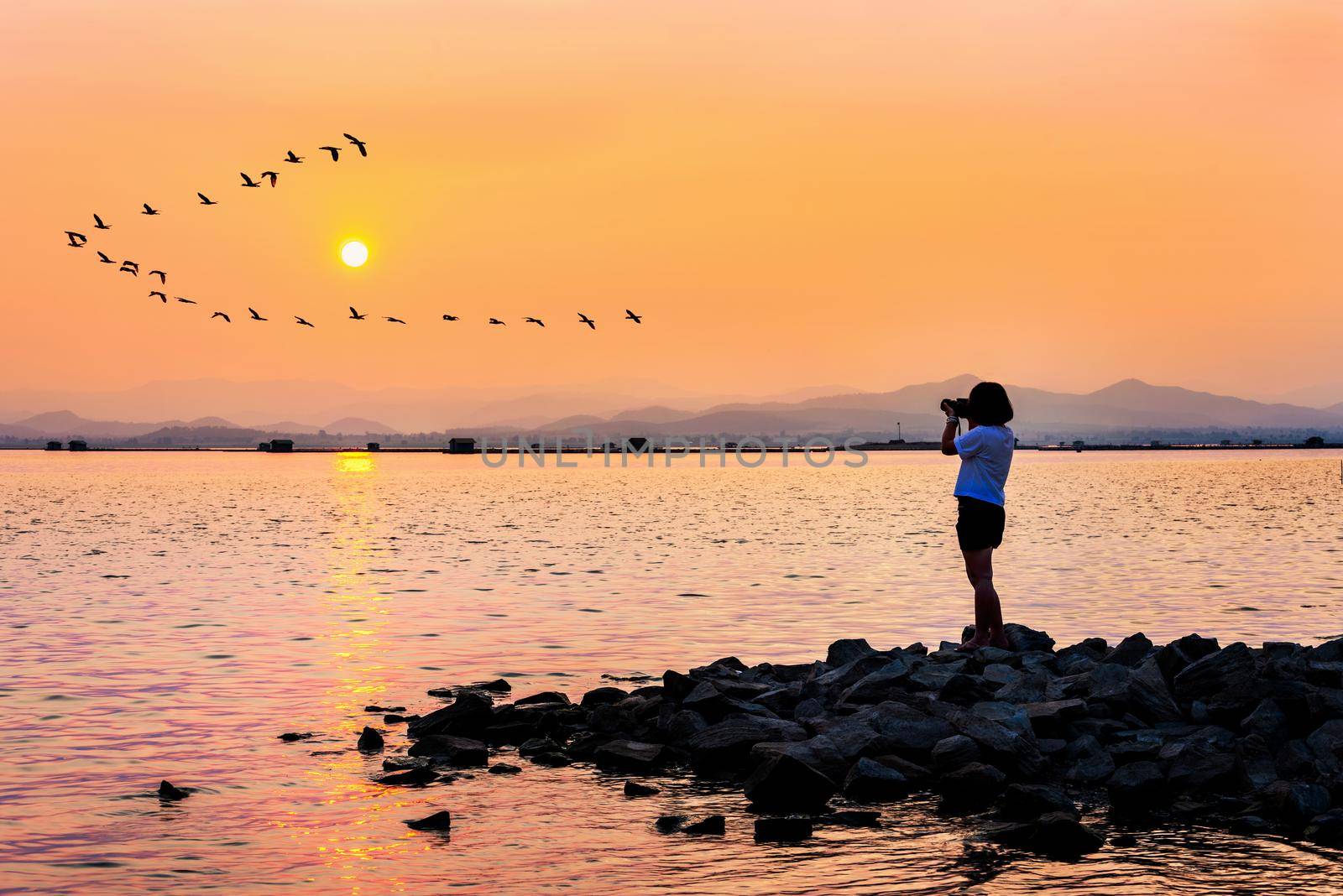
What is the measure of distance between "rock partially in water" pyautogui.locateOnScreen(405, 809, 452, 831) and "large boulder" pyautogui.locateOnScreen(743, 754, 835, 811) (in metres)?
2.93

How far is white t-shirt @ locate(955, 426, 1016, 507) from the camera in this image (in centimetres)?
1758

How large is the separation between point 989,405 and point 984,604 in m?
2.74

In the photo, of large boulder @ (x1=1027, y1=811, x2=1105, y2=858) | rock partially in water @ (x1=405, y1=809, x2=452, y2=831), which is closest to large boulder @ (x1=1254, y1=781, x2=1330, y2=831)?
large boulder @ (x1=1027, y1=811, x2=1105, y2=858)

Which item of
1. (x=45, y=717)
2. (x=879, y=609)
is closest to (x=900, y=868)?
(x=45, y=717)

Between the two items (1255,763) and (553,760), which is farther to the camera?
(553,760)

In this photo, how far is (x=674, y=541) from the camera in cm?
5278

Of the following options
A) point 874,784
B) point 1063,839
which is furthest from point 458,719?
point 1063,839

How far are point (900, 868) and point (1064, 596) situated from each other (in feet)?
69.3

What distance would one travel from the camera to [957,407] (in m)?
18.0

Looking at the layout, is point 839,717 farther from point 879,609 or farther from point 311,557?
point 311,557

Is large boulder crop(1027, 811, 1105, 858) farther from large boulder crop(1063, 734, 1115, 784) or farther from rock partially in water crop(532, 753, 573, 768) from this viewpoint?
rock partially in water crop(532, 753, 573, 768)

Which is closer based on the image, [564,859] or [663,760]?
[564,859]

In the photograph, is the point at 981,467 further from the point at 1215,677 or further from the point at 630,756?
the point at 630,756

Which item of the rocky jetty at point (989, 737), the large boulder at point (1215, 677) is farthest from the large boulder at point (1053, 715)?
the large boulder at point (1215, 677)
